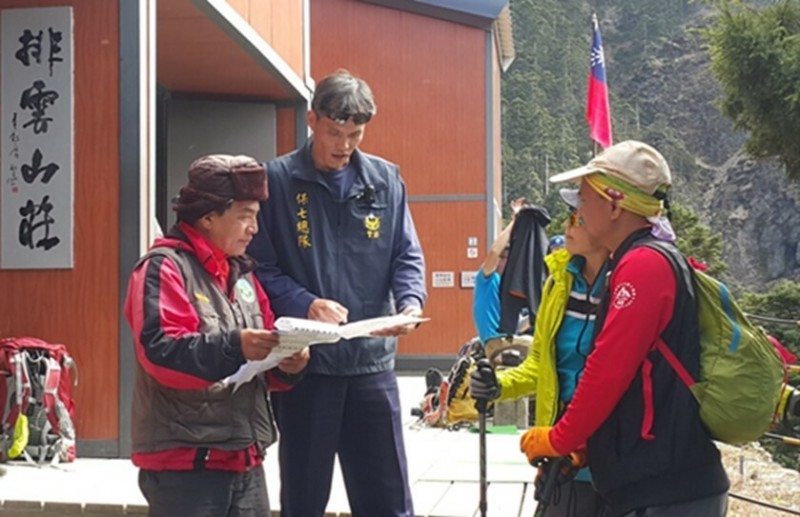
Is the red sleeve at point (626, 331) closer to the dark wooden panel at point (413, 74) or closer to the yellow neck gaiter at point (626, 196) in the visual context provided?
the yellow neck gaiter at point (626, 196)

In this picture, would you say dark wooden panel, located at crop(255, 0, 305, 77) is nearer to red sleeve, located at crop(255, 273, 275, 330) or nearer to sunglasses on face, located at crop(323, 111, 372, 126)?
sunglasses on face, located at crop(323, 111, 372, 126)

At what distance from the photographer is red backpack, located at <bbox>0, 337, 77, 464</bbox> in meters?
6.36

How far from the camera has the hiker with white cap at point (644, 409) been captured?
7.80 ft

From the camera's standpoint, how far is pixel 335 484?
569 centimetres

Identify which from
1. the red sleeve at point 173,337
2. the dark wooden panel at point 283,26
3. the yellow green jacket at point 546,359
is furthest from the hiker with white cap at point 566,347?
the dark wooden panel at point 283,26

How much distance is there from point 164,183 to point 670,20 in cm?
7617

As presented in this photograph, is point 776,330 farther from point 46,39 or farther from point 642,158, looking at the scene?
point 642,158

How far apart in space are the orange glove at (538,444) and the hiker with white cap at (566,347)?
0.25 m

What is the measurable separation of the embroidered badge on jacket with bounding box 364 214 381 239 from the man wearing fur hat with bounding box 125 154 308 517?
529mm

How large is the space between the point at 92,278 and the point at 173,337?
4.30 m

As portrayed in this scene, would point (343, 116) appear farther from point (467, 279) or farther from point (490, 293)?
point (467, 279)

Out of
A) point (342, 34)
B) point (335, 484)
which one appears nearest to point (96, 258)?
point (335, 484)

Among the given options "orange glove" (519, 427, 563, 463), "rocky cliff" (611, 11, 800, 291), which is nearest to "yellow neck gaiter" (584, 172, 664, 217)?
"orange glove" (519, 427, 563, 463)

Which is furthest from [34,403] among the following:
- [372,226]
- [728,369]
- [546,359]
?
[728,369]
